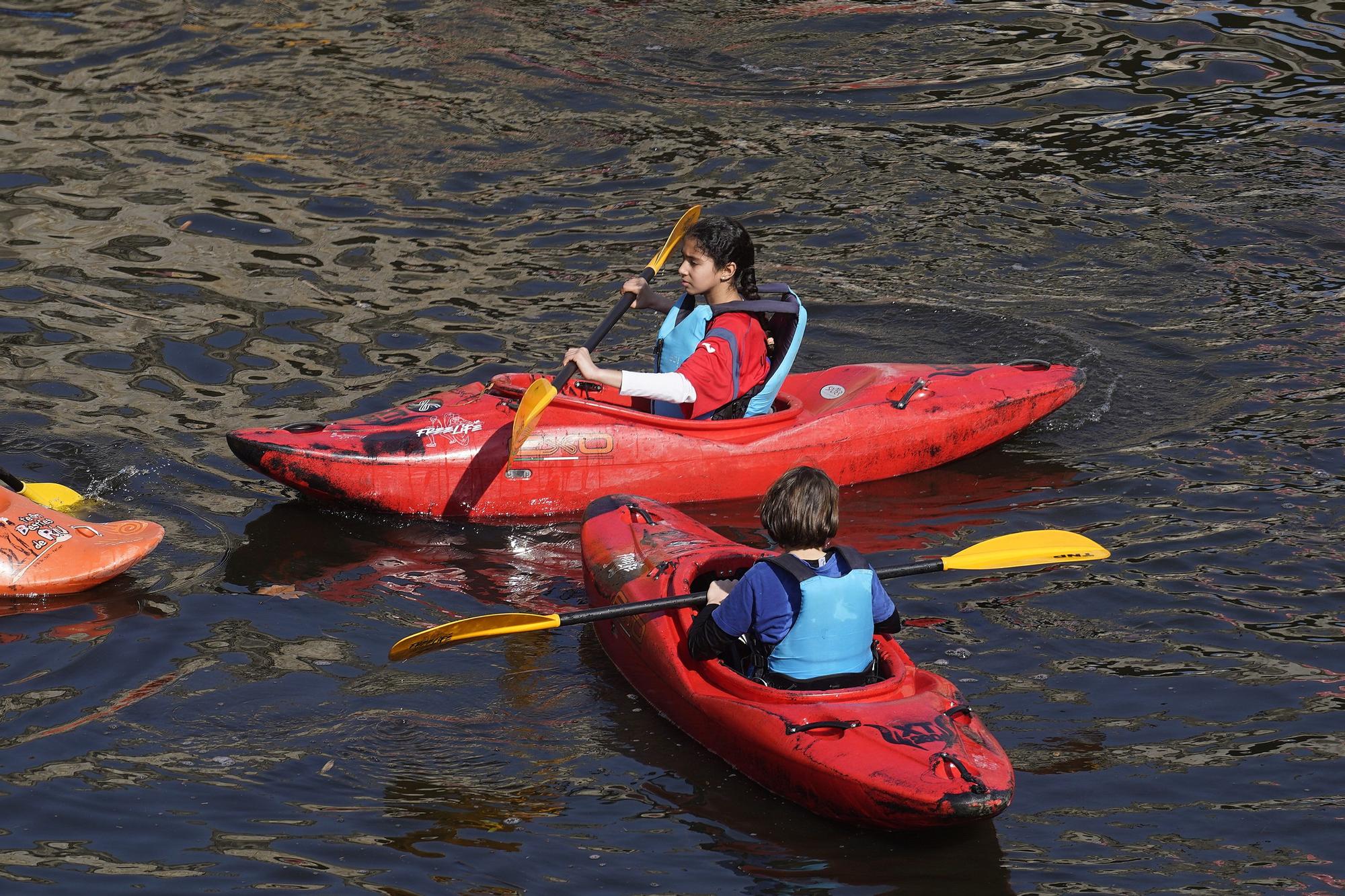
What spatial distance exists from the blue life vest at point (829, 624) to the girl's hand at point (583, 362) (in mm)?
1876

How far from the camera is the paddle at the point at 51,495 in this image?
239 inches

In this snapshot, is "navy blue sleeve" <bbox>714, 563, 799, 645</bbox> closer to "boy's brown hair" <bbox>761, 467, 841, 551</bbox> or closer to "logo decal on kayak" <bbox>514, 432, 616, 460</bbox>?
"boy's brown hair" <bbox>761, 467, 841, 551</bbox>

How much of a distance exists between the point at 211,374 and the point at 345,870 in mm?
4380

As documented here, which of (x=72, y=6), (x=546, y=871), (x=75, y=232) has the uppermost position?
(x=72, y=6)

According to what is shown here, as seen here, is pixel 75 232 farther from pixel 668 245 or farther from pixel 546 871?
pixel 546 871

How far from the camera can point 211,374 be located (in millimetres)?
7816

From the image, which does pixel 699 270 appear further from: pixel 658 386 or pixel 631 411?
pixel 631 411

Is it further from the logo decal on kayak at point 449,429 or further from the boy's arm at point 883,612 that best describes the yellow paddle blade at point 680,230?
the boy's arm at point 883,612

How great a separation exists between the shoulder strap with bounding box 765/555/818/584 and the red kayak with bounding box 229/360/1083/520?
7.22 ft

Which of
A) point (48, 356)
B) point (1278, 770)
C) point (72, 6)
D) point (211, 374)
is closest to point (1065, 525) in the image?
point (1278, 770)

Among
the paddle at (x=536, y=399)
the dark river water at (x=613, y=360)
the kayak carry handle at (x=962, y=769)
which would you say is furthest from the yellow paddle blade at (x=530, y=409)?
the kayak carry handle at (x=962, y=769)

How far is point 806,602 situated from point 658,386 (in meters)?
2.10

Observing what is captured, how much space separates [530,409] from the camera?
6.04 meters

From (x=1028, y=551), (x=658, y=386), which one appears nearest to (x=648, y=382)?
(x=658, y=386)
